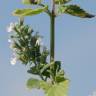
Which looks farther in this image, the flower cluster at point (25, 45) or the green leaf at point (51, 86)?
the flower cluster at point (25, 45)

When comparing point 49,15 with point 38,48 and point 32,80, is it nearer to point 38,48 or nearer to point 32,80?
point 38,48

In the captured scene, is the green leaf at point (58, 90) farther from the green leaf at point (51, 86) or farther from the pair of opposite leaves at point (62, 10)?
the pair of opposite leaves at point (62, 10)

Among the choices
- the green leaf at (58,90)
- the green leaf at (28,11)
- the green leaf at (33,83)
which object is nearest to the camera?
the green leaf at (58,90)

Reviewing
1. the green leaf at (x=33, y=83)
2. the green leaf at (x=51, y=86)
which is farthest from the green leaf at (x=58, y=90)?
the green leaf at (x=33, y=83)

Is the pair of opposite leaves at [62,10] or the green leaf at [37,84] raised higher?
the pair of opposite leaves at [62,10]

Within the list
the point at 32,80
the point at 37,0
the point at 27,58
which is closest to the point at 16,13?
the point at 37,0

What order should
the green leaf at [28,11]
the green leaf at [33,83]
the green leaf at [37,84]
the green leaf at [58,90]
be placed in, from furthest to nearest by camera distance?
the green leaf at [28,11] → the green leaf at [33,83] → the green leaf at [37,84] → the green leaf at [58,90]

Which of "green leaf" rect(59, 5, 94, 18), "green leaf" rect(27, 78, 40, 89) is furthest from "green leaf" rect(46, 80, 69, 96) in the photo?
"green leaf" rect(59, 5, 94, 18)

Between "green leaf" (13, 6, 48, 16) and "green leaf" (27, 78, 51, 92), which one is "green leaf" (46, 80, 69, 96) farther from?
"green leaf" (13, 6, 48, 16)
